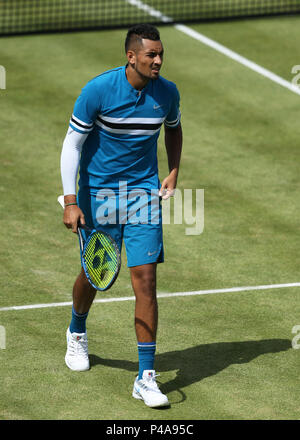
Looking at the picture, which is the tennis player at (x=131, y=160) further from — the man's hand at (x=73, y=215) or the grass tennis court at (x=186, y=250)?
the grass tennis court at (x=186, y=250)

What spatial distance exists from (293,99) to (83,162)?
7734mm

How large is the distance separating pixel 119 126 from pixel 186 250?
10.4ft

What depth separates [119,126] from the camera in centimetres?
760

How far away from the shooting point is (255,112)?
14438 mm

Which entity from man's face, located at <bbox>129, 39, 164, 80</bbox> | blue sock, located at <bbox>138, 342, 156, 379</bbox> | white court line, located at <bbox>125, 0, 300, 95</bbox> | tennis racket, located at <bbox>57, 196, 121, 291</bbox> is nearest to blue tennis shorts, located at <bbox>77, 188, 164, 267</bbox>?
tennis racket, located at <bbox>57, 196, 121, 291</bbox>

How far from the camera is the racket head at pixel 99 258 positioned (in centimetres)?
741

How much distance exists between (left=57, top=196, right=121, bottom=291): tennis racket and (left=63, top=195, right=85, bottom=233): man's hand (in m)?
0.04

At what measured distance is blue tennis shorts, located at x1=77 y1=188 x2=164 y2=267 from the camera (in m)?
7.64
